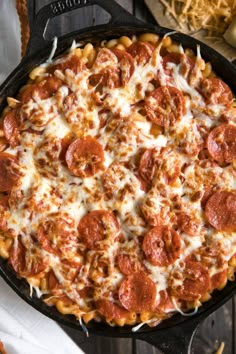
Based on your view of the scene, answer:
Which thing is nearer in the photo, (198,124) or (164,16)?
(198,124)

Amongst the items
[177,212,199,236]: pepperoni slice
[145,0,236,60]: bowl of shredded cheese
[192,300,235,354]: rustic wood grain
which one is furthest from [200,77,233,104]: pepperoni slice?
[192,300,235,354]: rustic wood grain

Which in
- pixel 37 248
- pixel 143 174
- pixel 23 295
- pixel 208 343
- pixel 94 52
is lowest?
pixel 208 343

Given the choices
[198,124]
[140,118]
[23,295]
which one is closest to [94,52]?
[140,118]

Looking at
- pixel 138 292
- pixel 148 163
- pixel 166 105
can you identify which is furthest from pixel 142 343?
pixel 166 105

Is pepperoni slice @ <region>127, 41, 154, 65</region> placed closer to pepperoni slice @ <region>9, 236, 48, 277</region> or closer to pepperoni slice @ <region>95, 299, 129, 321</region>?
pepperoni slice @ <region>9, 236, 48, 277</region>

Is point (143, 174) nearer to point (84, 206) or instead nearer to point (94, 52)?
point (84, 206)

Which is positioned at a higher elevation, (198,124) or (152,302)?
(198,124)

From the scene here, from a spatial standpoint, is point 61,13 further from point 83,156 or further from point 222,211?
point 222,211
